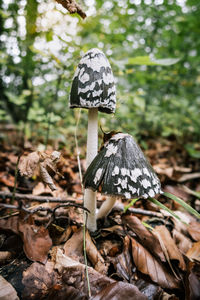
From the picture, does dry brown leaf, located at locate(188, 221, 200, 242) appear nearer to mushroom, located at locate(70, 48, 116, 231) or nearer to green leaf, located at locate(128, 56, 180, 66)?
mushroom, located at locate(70, 48, 116, 231)

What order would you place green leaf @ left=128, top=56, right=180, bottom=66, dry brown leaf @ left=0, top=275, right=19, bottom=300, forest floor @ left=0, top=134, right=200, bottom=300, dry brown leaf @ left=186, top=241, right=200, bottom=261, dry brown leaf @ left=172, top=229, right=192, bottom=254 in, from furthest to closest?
green leaf @ left=128, top=56, right=180, bottom=66
dry brown leaf @ left=172, top=229, right=192, bottom=254
dry brown leaf @ left=186, top=241, right=200, bottom=261
forest floor @ left=0, top=134, right=200, bottom=300
dry brown leaf @ left=0, top=275, right=19, bottom=300

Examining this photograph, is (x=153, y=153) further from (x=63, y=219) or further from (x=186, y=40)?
(x=186, y=40)

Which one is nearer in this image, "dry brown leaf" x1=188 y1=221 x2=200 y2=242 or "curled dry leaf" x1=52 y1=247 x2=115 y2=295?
"curled dry leaf" x1=52 y1=247 x2=115 y2=295

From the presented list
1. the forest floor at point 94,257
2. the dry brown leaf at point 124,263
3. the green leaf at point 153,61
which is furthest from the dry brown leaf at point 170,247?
the green leaf at point 153,61

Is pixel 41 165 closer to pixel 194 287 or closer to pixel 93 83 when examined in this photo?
pixel 93 83

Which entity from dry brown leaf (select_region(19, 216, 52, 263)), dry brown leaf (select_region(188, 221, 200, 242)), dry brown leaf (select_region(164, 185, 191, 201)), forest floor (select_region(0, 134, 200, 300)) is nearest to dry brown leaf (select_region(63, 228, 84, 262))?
forest floor (select_region(0, 134, 200, 300))

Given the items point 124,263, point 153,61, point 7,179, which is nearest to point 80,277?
point 124,263
